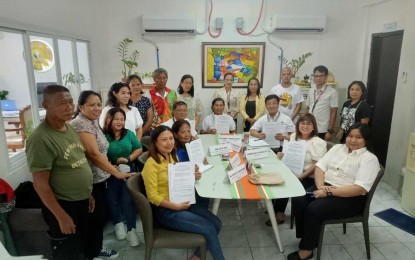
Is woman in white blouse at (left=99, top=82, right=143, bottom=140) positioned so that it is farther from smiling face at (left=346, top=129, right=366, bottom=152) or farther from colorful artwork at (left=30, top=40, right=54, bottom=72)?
smiling face at (left=346, top=129, right=366, bottom=152)

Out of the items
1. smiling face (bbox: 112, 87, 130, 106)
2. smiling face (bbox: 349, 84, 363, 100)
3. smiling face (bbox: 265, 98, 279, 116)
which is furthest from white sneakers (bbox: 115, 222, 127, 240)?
smiling face (bbox: 349, 84, 363, 100)

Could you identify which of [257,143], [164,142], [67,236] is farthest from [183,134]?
[67,236]

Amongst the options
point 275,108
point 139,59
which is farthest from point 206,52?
point 275,108

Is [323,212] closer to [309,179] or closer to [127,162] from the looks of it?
[309,179]

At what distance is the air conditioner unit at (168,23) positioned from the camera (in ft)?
15.2

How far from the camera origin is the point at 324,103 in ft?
12.4

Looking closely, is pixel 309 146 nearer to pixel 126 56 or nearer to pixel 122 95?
pixel 122 95

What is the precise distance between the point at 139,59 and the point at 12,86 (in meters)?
2.31

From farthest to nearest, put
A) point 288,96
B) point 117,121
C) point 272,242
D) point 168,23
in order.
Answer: point 168,23, point 288,96, point 272,242, point 117,121

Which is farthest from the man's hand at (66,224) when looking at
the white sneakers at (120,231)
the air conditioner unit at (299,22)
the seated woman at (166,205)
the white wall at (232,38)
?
the air conditioner unit at (299,22)

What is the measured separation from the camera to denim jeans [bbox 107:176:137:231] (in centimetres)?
255

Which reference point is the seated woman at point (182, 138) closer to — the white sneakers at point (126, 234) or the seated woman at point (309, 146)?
the white sneakers at point (126, 234)

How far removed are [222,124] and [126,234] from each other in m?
1.77

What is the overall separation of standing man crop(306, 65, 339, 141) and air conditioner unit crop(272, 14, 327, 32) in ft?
4.31
